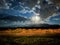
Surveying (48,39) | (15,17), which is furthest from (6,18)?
(48,39)

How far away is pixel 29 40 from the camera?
1722 centimetres

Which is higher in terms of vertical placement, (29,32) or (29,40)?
(29,32)

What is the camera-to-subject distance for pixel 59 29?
678 inches

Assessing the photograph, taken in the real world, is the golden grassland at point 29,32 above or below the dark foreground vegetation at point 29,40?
above

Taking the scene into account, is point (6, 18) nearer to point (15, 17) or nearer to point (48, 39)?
point (15, 17)

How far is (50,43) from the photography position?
17219mm

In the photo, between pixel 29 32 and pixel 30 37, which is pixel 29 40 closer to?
pixel 30 37

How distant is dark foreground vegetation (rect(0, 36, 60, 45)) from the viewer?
1720 cm

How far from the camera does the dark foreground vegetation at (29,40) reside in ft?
56.4

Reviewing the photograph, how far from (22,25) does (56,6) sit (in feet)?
3.51

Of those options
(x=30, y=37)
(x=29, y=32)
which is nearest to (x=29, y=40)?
(x=30, y=37)

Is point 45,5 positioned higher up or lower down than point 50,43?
higher up

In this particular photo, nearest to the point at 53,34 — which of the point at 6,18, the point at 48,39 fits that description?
the point at 48,39

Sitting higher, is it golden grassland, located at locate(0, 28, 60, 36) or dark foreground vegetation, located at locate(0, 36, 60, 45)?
golden grassland, located at locate(0, 28, 60, 36)
